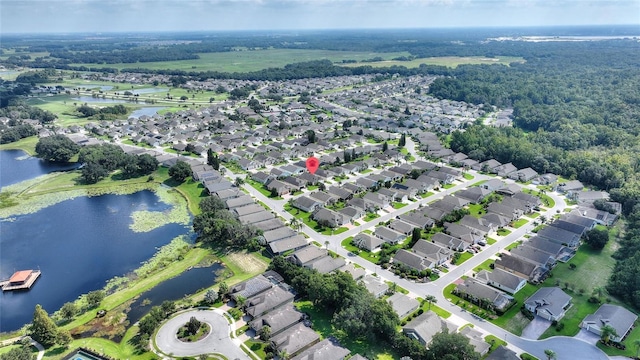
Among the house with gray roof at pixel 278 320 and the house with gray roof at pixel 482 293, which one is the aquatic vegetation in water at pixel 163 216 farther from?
the house with gray roof at pixel 482 293

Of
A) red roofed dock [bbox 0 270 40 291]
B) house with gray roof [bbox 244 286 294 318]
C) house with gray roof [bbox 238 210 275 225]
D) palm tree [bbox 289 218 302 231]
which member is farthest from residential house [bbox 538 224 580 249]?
red roofed dock [bbox 0 270 40 291]

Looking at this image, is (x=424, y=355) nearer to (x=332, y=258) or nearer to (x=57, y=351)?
(x=332, y=258)

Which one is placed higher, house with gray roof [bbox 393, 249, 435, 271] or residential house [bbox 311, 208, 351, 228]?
residential house [bbox 311, 208, 351, 228]

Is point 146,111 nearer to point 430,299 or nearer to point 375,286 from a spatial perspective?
point 375,286

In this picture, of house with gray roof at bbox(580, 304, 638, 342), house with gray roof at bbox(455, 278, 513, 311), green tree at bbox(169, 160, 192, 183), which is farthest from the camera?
green tree at bbox(169, 160, 192, 183)

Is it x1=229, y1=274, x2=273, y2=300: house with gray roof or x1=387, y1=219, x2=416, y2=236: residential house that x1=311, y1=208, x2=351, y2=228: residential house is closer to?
x1=387, y1=219, x2=416, y2=236: residential house

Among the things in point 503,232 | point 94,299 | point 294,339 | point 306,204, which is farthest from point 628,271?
point 94,299
